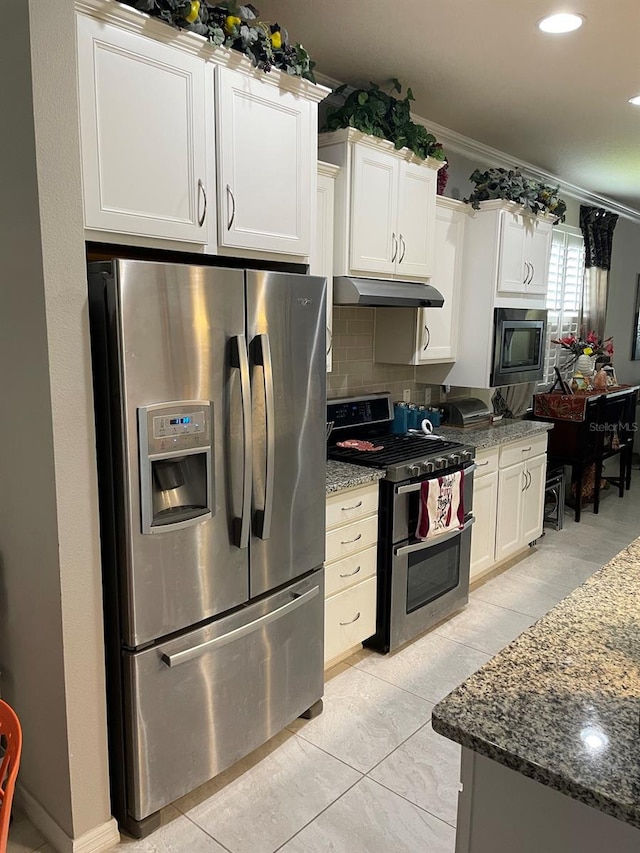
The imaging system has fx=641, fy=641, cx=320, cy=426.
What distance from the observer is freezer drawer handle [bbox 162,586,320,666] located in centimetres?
197

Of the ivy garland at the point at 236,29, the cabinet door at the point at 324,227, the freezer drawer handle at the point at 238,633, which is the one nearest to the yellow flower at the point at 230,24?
the ivy garland at the point at 236,29

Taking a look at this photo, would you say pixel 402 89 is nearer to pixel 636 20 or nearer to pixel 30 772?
pixel 636 20

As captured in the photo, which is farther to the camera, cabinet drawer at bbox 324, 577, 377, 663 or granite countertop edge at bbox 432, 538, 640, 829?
cabinet drawer at bbox 324, 577, 377, 663

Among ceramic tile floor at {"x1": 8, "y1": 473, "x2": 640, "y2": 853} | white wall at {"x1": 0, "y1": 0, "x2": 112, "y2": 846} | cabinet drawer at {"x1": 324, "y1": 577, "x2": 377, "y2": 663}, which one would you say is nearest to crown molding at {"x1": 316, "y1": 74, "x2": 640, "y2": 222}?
white wall at {"x1": 0, "y1": 0, "x2": 112, "y2": 846}

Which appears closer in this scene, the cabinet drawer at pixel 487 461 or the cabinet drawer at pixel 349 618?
the cabinet drawer at pixel 349 618

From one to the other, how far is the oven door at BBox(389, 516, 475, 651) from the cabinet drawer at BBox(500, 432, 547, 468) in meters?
0.59

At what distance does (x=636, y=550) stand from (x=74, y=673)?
1.68 m

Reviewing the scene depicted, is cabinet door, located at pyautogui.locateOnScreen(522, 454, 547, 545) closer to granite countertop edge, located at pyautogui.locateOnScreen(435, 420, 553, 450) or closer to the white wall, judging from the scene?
granite countertop edge, located at pyautogui.locateOnScreen(435, 420, 553, 450)

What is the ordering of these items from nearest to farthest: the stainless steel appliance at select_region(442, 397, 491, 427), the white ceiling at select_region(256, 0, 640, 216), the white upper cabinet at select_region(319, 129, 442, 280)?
the white ceiling at select_region(256, 0, 640, 216) → the white upper cabinet at select_region(319, 129, 442, 280) → the stainless steel appliance at select_region(442, 397, 491, 427)

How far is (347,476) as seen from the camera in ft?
9.09

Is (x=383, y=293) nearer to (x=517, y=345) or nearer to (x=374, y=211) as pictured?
(x=374, y=211)

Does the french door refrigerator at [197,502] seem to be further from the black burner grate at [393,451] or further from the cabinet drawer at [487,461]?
the cabinet drawer at [487,461]

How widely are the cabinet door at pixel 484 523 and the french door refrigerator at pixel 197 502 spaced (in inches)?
62.8

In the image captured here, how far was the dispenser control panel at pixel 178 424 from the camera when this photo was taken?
184 cm
